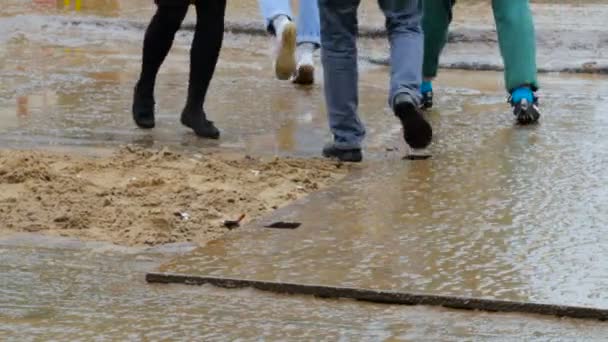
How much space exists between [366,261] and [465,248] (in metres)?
0.31

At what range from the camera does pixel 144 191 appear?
4.57 m

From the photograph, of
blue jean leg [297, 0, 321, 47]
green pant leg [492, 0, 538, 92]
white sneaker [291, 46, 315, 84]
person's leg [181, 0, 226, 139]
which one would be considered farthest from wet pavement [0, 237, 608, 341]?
blue jean leg [297, 0, 321, 47]

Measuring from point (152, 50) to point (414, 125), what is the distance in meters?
1.45

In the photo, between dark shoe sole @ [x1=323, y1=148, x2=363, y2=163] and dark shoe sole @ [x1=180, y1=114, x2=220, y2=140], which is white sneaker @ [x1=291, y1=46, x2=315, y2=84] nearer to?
dark shoe sole @ [x1=180, y1=114, x2=220, y2=140]

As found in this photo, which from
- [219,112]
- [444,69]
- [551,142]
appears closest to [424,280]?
[551,142]

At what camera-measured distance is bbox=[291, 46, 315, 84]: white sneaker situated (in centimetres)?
709

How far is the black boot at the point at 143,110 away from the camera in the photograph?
19.0 ft

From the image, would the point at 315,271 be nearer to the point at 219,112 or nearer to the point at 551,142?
the point at 551,142

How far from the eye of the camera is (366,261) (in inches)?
142

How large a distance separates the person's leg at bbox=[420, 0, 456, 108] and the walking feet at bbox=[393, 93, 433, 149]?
1.33 metres

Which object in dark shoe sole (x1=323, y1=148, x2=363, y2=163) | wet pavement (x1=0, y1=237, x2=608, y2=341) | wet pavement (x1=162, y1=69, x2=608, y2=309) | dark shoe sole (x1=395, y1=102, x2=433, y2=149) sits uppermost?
dark shoe sole (x1=395, y1=102, x2=433, y2=149)

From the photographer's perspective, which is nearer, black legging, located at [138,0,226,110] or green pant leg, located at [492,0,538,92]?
black legging, located at [138,0,226,110]

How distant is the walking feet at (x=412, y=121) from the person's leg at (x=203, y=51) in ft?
3.50

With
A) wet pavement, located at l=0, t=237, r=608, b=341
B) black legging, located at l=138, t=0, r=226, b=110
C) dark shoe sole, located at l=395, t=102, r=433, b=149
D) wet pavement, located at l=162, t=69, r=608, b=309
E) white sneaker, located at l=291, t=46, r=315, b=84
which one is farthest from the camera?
white sneaker, located at l=291, t=46, r=315, b=84
